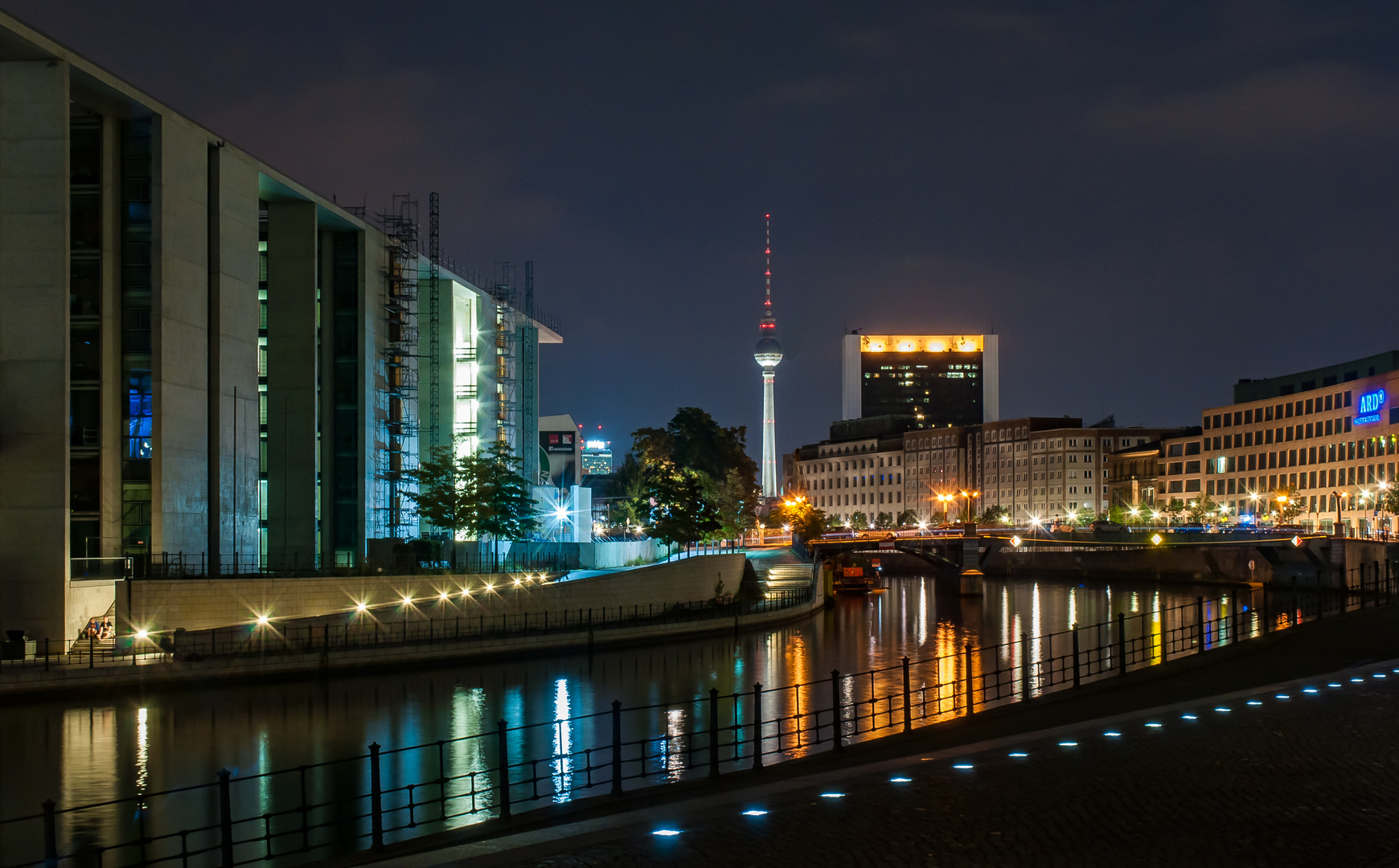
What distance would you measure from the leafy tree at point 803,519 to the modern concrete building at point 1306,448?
47.0 metres

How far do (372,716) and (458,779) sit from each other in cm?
1195

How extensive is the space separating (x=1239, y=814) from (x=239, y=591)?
41408 millimetres

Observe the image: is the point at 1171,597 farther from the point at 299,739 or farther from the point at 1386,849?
the point at 1386,849

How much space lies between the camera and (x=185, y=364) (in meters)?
55.7

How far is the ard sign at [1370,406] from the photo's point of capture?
409 feet

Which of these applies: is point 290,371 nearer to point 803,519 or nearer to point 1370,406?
point 803,519

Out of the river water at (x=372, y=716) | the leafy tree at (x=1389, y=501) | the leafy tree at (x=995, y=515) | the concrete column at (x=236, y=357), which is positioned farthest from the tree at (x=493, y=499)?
the leafy tree at (x=995, y=515)

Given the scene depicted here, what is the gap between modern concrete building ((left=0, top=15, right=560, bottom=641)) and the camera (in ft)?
163

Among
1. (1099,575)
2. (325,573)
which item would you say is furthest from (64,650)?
(1099,575)

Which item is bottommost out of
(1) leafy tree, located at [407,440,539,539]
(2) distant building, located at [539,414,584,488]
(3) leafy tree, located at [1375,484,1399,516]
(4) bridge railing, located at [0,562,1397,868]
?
(4) bridge railing, located at [0,562,1397,868]

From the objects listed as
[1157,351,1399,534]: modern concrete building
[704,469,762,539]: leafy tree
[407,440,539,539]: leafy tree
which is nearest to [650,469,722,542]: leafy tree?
[704,469,762,539]: leafy tree

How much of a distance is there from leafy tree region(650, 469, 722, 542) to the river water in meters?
21.5

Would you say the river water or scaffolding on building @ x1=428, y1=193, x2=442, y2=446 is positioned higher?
scaffolding on building @ x1=428, y1=193, x2=442, y2=446

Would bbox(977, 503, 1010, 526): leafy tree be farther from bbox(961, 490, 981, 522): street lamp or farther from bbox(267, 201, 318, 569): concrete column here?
bbox(267, 201, 318, 569): concrete column
